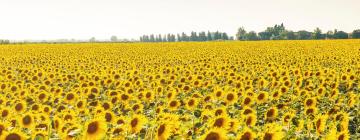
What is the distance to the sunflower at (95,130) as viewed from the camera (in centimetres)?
431

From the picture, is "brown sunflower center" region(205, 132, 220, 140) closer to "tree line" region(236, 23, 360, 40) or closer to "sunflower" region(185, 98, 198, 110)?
"sunflower" region(185, 98, 198, 110)

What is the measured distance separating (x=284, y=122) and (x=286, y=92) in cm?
347

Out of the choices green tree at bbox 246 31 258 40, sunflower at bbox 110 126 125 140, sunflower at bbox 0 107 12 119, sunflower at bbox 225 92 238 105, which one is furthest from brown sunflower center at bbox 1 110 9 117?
green tree at bbox 246 31 258 40

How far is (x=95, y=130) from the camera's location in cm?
434

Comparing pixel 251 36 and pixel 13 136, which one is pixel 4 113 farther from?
pixel 251 36

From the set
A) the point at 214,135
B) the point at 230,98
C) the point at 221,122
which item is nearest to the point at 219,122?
the point at 221,122

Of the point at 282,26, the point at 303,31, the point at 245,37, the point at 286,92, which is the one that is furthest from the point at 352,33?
the point at 286,92

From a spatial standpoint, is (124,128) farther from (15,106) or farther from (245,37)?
(245,37)

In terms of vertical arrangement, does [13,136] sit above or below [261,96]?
above

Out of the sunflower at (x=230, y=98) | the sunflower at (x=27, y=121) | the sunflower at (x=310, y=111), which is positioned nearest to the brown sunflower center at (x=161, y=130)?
the sunflower at (x=27, y=121)

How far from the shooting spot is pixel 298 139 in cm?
484

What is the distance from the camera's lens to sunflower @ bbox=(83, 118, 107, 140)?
170 inches

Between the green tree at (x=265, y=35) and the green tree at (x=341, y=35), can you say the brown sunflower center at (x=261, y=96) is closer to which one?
the green tree at (x=341, y=35)

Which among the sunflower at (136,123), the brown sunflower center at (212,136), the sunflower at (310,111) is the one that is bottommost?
the sunflower at (310,111)
